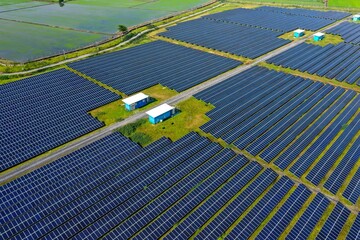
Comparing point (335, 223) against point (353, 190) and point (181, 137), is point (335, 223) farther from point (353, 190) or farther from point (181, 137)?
point (181, 137)

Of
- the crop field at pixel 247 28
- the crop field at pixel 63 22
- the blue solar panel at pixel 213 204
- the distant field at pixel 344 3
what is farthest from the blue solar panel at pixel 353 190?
the distant field at pixel 344 3

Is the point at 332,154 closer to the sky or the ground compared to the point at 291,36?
closer to the ground

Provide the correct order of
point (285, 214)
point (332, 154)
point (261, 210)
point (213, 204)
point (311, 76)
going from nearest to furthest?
point (285, 214), point (261, 210), point (213, 204), point (332, 154), point (311, 76)

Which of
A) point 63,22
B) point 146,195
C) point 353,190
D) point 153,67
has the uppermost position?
point 63,22

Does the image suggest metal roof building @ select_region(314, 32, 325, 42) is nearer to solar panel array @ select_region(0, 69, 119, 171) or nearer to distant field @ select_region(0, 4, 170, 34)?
distant field @ select_region(0, 4, 170, 34)

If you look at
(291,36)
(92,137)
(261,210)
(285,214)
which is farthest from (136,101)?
(291,36)

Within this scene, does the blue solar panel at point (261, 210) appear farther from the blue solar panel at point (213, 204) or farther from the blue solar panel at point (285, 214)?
the blue solar panel at point (213, 204)
